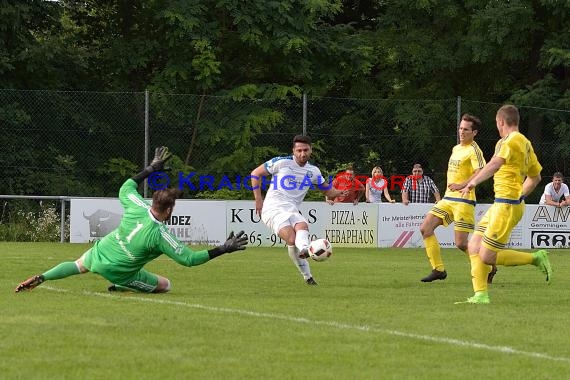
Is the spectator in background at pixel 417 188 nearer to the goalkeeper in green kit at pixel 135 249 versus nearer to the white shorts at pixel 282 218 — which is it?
the white shorts at pixel 282 218

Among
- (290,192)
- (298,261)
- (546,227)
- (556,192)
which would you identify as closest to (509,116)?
(290,192)

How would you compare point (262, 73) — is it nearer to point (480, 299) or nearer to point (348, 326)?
point (480, 299)

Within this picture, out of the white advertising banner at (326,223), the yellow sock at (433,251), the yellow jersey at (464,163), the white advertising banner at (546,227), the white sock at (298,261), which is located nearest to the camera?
the white sock at (298,261)

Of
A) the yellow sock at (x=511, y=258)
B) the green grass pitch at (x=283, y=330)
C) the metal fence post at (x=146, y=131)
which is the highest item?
the metal fence post at (x=146, y=131)

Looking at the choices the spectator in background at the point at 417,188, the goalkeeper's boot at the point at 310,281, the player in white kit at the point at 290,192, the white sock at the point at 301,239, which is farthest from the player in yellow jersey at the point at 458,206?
the spectator in background at the point at 417,188

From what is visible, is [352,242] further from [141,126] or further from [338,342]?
[338,342]

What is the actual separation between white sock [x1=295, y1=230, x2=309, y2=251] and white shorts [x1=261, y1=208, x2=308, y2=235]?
362mm

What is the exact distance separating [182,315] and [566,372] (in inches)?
148

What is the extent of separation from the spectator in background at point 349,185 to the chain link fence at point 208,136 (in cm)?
37

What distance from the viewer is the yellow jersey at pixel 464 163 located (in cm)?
1504

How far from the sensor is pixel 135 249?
1184cm

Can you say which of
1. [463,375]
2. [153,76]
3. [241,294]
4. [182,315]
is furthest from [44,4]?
[463,375]

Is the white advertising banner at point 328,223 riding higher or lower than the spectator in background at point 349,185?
lower

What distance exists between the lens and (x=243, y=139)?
27.9 meters
